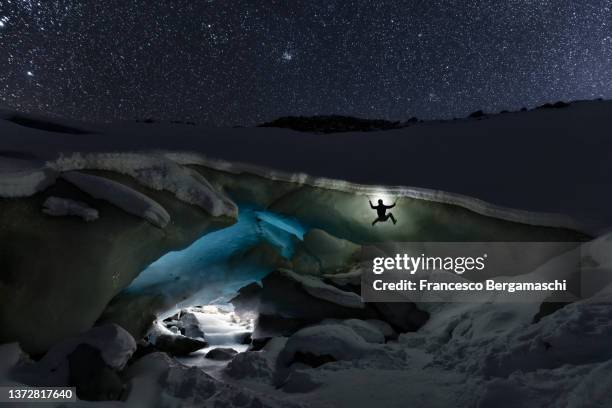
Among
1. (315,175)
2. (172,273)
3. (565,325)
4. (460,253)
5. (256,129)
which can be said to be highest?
(256,129)

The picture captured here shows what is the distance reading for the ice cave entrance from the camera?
9586 millimetres

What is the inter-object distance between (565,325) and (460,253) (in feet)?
19.4

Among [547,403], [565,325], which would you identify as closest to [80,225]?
[547,403]

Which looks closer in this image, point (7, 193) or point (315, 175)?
point (7, 193)

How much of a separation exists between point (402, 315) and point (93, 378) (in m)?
6.43

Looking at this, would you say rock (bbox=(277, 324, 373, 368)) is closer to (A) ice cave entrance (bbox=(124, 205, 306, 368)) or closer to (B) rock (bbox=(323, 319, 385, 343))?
(B) rock (bbox=(323, 319, 385, 343))

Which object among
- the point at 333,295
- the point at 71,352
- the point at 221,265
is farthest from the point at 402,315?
the point at 71,352

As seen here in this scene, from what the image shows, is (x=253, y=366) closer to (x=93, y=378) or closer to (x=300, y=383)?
(x=300, y=383)

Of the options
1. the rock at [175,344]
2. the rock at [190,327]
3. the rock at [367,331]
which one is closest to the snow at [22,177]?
the rock at [175,344]

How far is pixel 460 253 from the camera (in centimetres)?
985

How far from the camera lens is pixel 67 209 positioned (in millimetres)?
5184

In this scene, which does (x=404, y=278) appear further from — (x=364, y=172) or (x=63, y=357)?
(x=63, y=357)

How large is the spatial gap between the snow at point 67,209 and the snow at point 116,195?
30cm

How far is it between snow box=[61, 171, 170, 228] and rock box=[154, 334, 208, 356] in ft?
12.8
